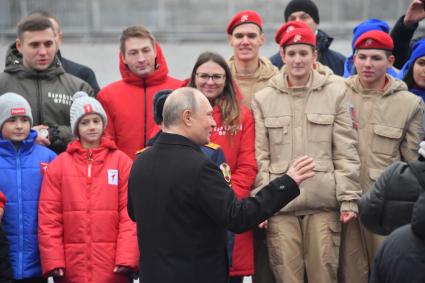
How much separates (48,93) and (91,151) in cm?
80

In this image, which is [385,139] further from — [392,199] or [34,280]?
[34,280]

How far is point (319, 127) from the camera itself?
23.2 feet

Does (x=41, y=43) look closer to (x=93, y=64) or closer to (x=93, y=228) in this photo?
(x=93, y=228)

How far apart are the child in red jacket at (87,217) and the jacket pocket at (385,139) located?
6.04ft

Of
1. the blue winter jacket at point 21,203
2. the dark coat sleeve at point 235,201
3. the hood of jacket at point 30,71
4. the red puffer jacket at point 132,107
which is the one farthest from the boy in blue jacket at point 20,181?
the dark coat sleeve at point 235,201

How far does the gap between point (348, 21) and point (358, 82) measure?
5.20 m

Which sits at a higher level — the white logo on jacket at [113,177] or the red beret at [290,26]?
the red beret at [290,26]

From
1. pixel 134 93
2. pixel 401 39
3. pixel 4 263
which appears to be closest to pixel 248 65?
pixel 134 93

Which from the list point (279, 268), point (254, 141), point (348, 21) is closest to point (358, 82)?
point (254, 141)

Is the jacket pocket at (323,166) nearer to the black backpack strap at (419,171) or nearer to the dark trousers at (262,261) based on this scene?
the dark trousers at (262,261)

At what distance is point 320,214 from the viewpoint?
7.07 m

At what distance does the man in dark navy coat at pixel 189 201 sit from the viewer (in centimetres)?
530

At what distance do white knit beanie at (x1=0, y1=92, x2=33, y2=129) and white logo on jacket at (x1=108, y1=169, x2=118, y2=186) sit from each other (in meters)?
0.74

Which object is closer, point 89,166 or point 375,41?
point 89,166
